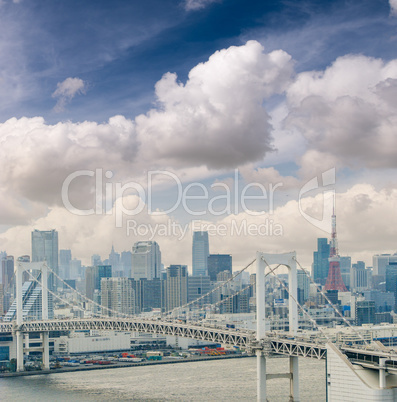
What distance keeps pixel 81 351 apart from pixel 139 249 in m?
44.1

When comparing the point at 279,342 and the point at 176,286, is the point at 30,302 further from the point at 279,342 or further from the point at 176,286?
the point at 176,286

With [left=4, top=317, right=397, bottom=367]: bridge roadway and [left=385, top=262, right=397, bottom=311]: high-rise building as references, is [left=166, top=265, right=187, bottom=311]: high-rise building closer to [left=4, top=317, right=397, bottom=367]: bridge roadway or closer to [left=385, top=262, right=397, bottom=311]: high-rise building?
[left=385, top=262, right=397, bottom=311]: high-rise building

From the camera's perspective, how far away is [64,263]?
94.7 meters

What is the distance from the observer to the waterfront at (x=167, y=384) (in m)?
19.0

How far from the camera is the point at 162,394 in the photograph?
764 inches

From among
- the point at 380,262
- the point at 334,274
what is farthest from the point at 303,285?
the point at 380,262

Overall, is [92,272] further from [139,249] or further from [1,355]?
[1,355]

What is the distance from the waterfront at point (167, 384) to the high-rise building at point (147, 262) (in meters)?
44.2

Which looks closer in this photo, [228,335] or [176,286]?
[228,335]

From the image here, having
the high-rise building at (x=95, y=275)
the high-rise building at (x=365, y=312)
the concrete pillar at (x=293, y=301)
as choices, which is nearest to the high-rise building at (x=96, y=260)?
the high-rise building at (x=95, y=275)

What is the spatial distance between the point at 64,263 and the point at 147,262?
24.8 metres

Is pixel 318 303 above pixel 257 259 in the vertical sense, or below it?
below

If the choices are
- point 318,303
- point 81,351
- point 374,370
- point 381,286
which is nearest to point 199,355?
point 81,351

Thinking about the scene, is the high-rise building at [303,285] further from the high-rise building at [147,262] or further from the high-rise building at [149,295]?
the high-rise building at [147,262]
